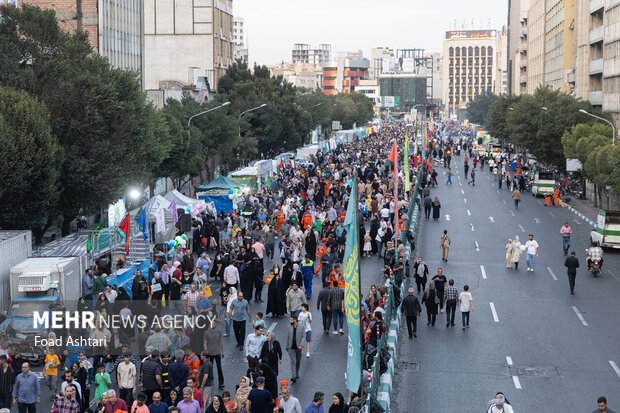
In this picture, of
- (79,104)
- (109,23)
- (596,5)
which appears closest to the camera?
(79,104)

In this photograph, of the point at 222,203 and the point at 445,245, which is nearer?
the point at 445,245

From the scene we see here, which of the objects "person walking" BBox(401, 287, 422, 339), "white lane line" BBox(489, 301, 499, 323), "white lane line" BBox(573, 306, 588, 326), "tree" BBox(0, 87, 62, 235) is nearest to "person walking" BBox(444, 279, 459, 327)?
"person walking" BBox(401, 287, 422, 339)

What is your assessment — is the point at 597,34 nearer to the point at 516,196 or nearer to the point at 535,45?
the point at 516,196

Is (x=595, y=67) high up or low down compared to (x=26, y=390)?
up

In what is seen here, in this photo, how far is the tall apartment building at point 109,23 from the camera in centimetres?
6575

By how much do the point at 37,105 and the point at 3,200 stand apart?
121 inches

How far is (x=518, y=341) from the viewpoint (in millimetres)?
21750

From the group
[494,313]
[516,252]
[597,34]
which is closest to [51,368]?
[494,313]

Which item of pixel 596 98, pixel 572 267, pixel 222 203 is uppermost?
pixel 596 98

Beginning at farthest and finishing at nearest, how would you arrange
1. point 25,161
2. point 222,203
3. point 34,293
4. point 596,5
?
point 596,5, point 222,203, point 25,161, point 34,293

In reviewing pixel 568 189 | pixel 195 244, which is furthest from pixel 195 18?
pixel 195 244

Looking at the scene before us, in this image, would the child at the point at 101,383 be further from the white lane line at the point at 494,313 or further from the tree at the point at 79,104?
the tree at the point at 79,104

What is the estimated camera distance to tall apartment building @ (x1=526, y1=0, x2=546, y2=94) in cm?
11444

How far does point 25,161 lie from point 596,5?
54.6 metres
